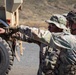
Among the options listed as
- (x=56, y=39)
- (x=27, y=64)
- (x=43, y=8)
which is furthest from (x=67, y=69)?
(x=43, y=8)

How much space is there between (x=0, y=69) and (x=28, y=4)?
2101 centimetres

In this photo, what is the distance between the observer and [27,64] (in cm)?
922

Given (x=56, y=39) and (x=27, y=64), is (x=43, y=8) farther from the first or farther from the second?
(x=56, y=39)

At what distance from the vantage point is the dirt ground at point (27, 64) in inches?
328

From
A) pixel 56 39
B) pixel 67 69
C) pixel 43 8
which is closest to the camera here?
pixel 56 39

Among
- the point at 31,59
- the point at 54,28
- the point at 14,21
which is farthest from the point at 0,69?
the point at 54,28

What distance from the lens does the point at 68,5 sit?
2967cm

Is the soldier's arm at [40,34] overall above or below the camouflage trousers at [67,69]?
above

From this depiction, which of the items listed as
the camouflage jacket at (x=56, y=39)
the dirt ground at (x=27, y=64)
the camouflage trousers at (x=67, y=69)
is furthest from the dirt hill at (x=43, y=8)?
the camouflage jacket at (x=56, y=39)

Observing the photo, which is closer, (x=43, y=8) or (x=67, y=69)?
(x=67, y=69)

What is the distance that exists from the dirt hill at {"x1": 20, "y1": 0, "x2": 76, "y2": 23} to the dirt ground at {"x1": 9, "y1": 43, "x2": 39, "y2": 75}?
12676 millimetres

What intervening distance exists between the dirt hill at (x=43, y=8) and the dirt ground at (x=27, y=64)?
41.6ft

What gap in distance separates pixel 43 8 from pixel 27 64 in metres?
18.5

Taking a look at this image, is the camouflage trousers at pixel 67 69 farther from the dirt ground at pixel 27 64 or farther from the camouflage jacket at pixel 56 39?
the dirt ground at pixel 27 64
